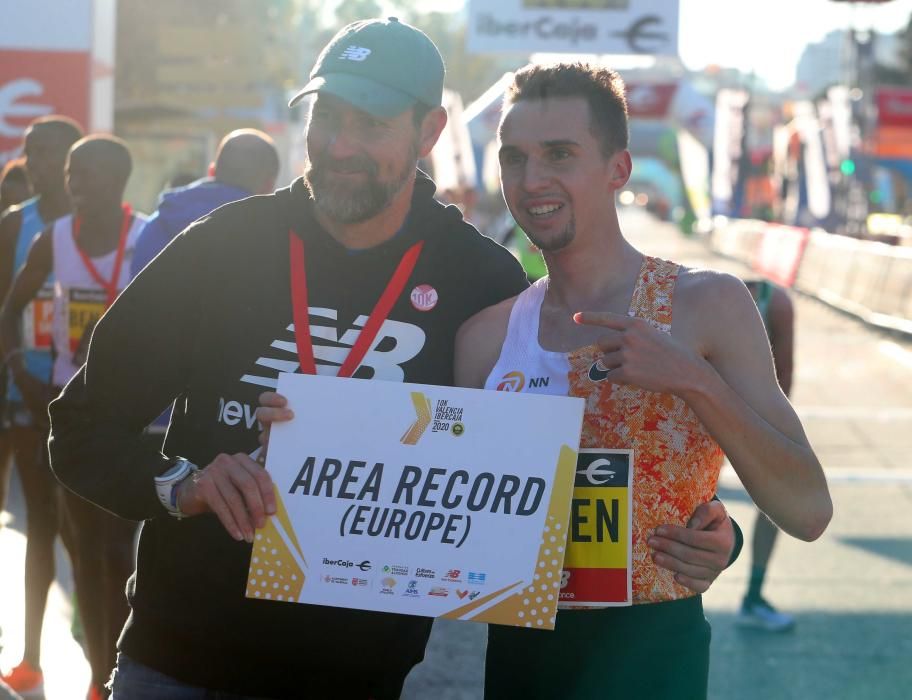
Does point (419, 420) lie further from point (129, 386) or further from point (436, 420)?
point (129, 386)

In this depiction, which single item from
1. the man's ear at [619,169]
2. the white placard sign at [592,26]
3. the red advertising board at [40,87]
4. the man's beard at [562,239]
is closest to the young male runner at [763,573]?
the man's ear at [619,169]

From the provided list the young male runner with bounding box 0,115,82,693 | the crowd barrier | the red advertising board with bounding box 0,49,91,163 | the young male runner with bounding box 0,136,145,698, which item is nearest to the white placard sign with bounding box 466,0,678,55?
the red advertising board with bounding box 0,49,91,163

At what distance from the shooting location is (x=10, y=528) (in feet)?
29.1

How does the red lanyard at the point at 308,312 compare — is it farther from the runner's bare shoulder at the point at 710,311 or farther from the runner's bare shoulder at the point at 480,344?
the runner's bare shoulder at the point at 710,311

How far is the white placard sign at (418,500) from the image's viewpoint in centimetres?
282

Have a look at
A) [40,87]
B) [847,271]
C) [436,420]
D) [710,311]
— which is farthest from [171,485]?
[847,271]

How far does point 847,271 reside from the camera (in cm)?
2723

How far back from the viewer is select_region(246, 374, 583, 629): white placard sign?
9.27 ft

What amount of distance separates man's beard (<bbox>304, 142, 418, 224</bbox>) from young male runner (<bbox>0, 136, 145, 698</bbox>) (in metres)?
2.79

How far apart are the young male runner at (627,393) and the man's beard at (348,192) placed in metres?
0.27

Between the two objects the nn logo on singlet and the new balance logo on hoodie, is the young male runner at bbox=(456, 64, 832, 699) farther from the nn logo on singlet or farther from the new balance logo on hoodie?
the new balance logo on hoodie

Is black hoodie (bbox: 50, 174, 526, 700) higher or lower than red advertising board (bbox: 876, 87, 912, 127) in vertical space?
lower

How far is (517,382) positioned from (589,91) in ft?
1.97

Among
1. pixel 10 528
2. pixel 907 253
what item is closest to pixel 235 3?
pixel 907 253
